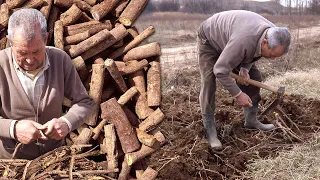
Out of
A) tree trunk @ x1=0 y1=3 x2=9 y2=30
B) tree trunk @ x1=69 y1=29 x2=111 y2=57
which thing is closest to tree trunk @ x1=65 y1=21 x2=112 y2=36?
tree trunk @ x1=69 y1=29 x2=111 y2=57

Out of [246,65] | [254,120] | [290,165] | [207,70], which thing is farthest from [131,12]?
[254,120]

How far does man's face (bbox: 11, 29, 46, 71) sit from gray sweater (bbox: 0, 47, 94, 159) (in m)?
0.11

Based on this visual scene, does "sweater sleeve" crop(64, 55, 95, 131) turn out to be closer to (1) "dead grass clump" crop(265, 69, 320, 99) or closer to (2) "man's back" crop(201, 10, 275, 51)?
(2) "man's back" crop(201, 10, 275, 51)

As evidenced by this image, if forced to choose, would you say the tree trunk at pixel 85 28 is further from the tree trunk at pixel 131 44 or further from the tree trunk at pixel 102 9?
the tree trunk at pixel 131 44

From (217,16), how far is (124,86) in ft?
6.09

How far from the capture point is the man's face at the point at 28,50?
221cm

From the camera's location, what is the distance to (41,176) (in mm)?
2338

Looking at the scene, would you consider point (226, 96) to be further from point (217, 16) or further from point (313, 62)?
point (313, 62)

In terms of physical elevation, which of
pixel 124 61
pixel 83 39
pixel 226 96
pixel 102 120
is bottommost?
pixel 226 96

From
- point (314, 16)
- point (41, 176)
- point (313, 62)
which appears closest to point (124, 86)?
point (41, 176)

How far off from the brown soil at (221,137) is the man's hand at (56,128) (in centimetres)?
171

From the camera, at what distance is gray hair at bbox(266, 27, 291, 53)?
3.94 meters

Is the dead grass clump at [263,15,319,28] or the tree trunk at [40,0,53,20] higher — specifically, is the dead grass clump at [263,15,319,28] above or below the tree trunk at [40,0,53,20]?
below

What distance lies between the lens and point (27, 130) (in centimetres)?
235
